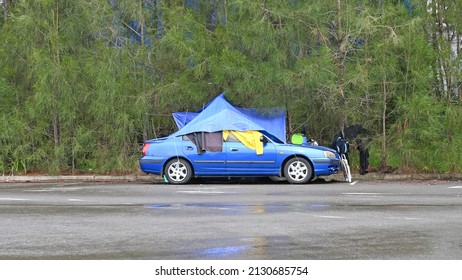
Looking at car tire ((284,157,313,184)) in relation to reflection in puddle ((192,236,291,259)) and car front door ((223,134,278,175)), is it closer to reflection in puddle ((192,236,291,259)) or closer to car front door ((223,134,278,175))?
car front door ((223,134,278,175))

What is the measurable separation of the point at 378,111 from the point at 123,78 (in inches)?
269

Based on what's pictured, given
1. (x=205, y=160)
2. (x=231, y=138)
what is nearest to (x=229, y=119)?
(x=231, y=138)

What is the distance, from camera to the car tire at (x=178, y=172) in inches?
821

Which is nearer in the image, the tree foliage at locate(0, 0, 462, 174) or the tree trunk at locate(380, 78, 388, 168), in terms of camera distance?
the tree foliage at locate(0, 0, 462, 174)

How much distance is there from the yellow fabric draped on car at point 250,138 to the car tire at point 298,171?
2.47ft

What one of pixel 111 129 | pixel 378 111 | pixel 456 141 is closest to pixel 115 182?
pixel 111 129

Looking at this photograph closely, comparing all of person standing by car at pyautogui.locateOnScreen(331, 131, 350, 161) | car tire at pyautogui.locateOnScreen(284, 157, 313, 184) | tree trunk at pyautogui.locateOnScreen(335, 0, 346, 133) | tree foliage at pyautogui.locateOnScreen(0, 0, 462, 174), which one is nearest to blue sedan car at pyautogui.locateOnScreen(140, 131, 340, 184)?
car tire at pyautogui.locateOnScreen(284, 157, 313, 184)

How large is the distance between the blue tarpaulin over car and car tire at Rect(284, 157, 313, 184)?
1404 millimetres

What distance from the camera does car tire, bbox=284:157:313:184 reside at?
67.1 ft

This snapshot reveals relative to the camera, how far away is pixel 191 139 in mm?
21172

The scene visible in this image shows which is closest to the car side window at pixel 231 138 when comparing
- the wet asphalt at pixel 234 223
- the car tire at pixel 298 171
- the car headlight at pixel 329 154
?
the car tire at pixel 298 171

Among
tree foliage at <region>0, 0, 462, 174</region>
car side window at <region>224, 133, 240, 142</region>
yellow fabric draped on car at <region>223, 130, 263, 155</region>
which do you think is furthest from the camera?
tree foliage at <region>0, 0, 462, 174</region>

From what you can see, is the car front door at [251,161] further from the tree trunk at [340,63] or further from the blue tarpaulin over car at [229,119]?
Answer: the tree trunk at [340,63]

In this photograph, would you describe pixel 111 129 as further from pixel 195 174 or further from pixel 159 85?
pixel 195 174
